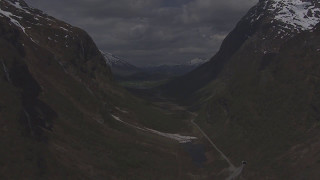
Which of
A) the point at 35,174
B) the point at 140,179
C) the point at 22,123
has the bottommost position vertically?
the point at 140,179

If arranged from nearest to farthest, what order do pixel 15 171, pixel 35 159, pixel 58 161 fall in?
pixel 15 171 → pixel 35 159 → pixel 58 161

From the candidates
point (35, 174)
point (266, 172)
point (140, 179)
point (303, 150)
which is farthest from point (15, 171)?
point (303, 150)

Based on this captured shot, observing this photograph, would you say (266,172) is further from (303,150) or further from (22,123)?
(22,123)

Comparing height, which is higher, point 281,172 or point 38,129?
point 38,129

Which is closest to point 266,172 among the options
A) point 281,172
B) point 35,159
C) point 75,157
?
point 281,172

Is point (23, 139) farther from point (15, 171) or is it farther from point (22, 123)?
point (15, 171)

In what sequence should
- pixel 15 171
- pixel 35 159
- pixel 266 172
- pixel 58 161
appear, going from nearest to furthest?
pixel 15 171, pixel 35 159, pixel 58 161, pixel 266 172

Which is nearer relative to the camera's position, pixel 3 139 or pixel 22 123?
pixel 3 139

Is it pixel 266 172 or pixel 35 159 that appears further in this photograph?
pixel 266 172

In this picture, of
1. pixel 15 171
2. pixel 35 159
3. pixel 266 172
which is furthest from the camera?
pixel 266 172
